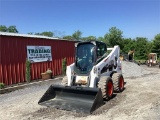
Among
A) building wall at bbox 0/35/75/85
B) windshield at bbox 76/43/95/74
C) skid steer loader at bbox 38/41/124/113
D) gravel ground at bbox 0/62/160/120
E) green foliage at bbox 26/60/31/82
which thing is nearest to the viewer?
gravel ground at bbox 0/62/160/120

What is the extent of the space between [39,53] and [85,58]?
7.31 meters

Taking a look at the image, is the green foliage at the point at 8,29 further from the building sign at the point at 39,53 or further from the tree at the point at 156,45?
the building sign at the point at 39,53

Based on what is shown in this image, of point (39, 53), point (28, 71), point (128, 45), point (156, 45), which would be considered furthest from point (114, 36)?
point (28, 71)

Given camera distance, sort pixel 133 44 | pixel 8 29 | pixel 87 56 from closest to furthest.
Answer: pixel 87 56 → pixel 133 44 → pixel 8 29

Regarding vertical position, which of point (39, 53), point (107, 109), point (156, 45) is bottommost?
point (107, 109)

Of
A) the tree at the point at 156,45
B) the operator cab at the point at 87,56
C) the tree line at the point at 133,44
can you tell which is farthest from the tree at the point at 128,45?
the operator cab at the point at 87,56

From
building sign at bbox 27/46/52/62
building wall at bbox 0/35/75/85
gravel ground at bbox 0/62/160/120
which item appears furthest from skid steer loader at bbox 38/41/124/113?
building sign at bbox 27/46/52/62

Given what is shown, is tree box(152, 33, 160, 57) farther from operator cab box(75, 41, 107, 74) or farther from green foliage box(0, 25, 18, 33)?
green foliage box(0, 25, 18, 33)

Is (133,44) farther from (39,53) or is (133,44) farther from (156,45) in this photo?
(39,53)

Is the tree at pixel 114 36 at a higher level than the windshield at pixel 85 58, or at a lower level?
higher

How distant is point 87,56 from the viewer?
920 centimetres

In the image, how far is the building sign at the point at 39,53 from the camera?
592 inches

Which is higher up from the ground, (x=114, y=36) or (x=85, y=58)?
(x=114, y=36)

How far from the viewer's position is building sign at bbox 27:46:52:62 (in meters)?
15.0
